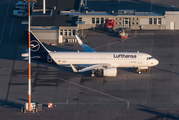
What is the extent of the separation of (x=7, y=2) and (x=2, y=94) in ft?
170

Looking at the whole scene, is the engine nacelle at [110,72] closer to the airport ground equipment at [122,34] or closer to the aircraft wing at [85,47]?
the aircraft wing at [85,47]

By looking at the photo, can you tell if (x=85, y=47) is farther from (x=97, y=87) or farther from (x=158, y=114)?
(x=158, y=114)

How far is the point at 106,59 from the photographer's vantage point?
95.9m

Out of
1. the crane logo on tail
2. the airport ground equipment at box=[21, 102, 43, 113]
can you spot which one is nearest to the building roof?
the crane logo on tail

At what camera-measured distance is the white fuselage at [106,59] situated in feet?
315

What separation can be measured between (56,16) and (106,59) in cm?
2849

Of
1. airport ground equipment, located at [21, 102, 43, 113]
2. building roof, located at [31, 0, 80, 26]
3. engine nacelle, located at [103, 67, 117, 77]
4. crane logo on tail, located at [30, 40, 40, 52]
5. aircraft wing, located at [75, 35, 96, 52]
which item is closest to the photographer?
airport ground equipment, located at [21, 102, 43, 113]

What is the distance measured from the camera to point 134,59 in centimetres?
9619

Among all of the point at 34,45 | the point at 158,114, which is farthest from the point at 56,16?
the point at 158,114

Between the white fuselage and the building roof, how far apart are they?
1956cm

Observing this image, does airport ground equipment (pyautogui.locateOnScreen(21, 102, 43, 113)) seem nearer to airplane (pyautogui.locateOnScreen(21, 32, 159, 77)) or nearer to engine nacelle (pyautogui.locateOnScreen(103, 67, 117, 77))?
airplane (pyautogui.locateOnScreen(21, 32, 159, 77))

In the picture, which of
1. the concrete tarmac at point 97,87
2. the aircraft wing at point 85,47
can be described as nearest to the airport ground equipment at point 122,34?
the concrete tarmac at point 97,87

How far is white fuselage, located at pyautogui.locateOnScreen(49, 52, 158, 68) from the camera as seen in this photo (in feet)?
315

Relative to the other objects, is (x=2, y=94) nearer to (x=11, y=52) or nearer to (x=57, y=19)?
(x=11, y=52)
